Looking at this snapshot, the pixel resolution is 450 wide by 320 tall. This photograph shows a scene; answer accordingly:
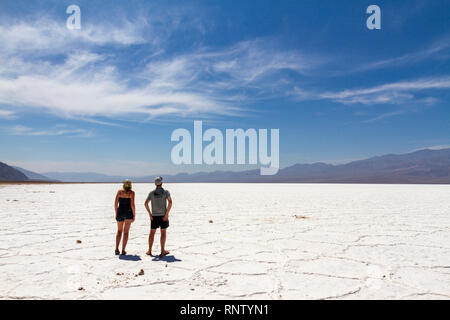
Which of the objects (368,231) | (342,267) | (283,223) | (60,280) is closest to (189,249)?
(60,280)

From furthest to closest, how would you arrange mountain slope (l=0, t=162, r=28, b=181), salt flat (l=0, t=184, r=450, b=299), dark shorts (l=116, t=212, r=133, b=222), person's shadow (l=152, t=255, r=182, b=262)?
1. mountain slope (l=0, t=162, r=28, b=181)
2. dark shorts (l=116, t=212, r=133, b=222)
3. person's shadow (l=152, t=255, r=182, b=262)
4. salt flat (l=0, t=184, r=450, b=299)

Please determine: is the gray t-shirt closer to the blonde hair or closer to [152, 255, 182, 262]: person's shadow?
the blonde hair

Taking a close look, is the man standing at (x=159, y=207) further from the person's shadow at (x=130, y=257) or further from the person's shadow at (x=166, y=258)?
the person's shadow at (x=130, y=257)

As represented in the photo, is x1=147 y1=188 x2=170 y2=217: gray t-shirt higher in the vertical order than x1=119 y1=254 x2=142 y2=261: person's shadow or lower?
higher

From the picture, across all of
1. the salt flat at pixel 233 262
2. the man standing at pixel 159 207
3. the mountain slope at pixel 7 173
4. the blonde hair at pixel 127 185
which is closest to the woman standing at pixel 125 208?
the blonde hair at pixel 127 185

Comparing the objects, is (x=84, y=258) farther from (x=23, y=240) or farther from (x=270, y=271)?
(x=270, y=271)

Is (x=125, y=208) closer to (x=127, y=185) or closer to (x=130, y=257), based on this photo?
(x=127, y=185)

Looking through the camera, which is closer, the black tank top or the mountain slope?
the black tank top

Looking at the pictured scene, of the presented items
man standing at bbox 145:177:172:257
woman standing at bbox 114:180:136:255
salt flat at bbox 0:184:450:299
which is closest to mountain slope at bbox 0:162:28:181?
salt flat at bbox 0:184:450:299

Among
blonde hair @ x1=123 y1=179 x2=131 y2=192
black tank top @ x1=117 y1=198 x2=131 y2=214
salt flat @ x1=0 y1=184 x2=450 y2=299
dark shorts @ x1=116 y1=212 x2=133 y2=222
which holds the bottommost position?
salt flat @ x1=0 y1=184 x2=450 y2=299

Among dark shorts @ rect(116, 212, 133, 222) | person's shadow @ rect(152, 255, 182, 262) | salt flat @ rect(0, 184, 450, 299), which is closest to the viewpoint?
salt flat @ rect(0, 184, 450, 299)

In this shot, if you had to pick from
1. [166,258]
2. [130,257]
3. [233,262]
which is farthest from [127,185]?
[233,262]

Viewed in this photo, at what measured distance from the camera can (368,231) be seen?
6781 mm
